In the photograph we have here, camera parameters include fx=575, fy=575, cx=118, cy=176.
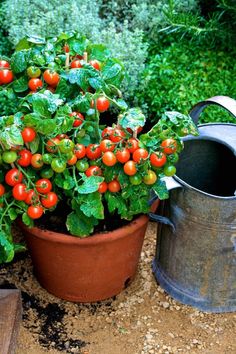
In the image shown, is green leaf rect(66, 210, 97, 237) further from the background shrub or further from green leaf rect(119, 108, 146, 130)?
the background shrub

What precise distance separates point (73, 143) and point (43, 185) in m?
0.20

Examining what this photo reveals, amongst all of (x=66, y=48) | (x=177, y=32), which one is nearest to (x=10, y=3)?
(x=177, y=32)

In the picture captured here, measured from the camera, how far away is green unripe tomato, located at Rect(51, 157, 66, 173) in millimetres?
2035

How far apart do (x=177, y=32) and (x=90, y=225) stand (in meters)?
1.50

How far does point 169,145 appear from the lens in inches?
80.8

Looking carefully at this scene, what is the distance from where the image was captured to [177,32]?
3.25m

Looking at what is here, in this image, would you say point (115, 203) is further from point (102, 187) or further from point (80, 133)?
point (80, 133)

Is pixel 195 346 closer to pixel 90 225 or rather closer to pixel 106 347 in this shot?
pixel 106 347

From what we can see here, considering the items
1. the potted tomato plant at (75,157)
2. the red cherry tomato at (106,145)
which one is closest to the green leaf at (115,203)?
the potted tomato plant at (75,157)

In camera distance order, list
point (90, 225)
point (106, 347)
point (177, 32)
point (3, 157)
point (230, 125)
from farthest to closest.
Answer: point (177, 32) < point (230, 125) < point (106, 347) < point (90, 225) < point (3, 157)

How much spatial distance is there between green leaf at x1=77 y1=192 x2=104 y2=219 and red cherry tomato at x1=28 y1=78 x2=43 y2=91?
17.6 inches

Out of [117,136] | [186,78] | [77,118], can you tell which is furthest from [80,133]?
[186,78]

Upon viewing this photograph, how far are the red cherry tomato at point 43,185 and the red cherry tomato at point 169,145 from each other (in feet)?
1.44

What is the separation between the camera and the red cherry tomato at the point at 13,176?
2.06 m
